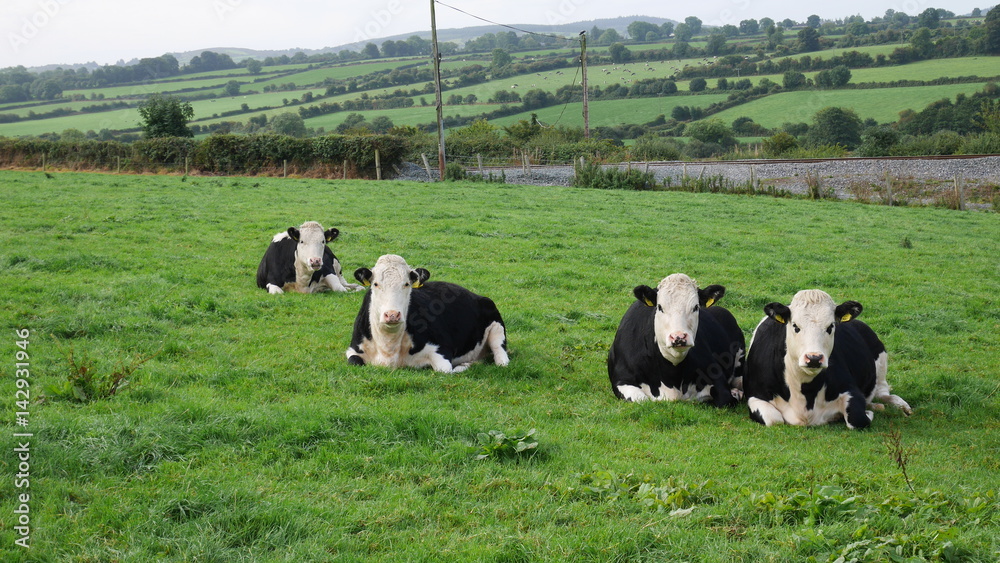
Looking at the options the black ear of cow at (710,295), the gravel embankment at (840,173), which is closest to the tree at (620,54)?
the gravel embankment at (840,173)

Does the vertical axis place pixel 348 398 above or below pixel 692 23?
Answer: below

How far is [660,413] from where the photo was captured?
25.0 ft

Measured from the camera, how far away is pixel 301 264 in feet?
43.0

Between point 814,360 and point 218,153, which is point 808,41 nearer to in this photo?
point 218,153

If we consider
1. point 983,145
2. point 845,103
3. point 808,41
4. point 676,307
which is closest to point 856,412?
point 676,307

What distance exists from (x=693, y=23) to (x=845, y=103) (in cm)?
6588

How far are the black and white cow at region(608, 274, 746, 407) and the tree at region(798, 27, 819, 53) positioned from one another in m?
105

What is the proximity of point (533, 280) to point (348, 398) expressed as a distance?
7265 mm

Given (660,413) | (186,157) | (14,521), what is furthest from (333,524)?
(186,157)

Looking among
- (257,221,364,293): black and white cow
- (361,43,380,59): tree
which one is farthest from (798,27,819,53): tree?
(257,221,364,293): black and white cow

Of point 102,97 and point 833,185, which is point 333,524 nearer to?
point 833,185

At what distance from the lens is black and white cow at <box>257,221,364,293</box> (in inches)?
510

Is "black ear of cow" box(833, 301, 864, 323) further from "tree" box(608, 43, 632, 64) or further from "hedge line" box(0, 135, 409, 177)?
"tree" box(608, 43, 632, 64)

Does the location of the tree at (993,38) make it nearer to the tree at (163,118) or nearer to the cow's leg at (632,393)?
the tree at (163,118)
